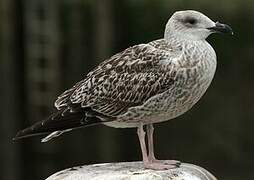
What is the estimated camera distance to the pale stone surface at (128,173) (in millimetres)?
6094

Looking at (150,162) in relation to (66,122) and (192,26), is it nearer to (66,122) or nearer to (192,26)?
(66,122)

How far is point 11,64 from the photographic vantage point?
11203 mm

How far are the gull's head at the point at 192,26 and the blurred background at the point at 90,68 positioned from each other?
13.4 ft

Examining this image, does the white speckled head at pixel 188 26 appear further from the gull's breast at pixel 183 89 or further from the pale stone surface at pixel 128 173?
the pale stone surface at pixel 128 173

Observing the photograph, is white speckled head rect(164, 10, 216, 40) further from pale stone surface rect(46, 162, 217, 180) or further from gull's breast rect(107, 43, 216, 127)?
pale stone surface rect(46, 162, 217, 180)

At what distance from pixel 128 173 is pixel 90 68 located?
4.83m

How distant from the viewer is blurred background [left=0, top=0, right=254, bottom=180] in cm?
1055

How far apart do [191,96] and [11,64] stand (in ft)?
17.3

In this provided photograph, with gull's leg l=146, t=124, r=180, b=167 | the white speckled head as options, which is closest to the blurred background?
gull's leg l=146, t=124, r=180, b=167

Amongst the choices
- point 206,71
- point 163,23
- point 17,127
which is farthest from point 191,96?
point 17,127

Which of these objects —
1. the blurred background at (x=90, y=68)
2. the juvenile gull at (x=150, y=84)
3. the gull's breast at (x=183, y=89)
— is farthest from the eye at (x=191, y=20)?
the blurred background at (x=90, y=68)

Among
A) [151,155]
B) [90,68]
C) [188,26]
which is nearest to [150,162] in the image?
[151,155]

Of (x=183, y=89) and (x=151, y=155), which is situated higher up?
(x=183, y=89)

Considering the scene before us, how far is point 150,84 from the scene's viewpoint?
20.5 ft
